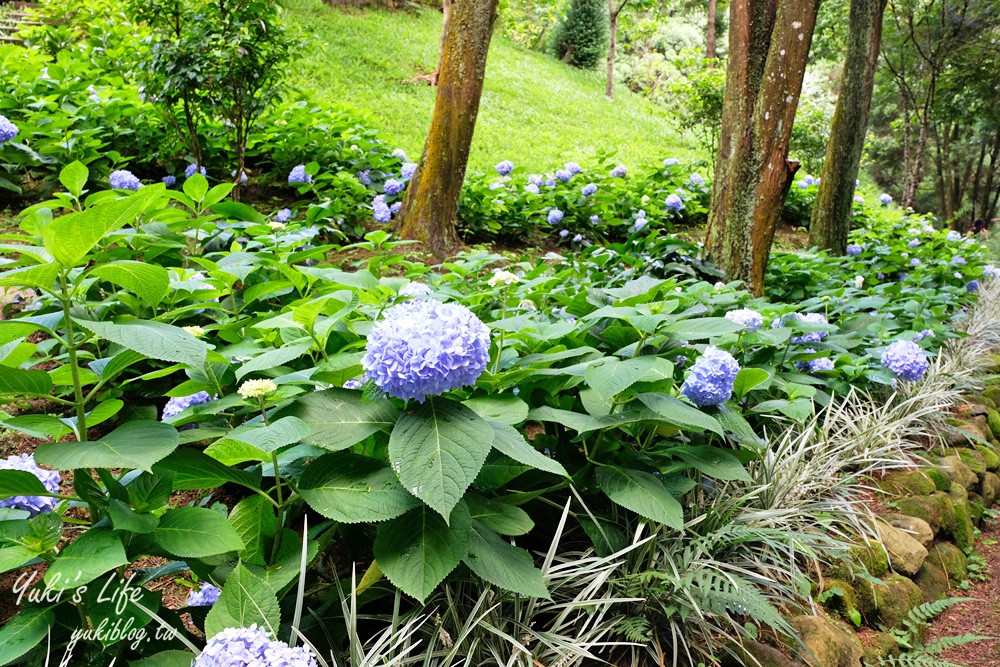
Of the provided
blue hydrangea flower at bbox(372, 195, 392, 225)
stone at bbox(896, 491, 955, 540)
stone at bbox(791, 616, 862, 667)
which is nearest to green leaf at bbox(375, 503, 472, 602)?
stone at bbox(791, 616, 862, 667)

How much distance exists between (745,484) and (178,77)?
13.5ft

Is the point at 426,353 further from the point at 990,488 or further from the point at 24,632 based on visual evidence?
the point at 990,488

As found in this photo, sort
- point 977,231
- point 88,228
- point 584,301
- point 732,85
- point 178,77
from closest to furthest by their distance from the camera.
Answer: point 88,228
point 584,301
point 178,77
point 732,85
point 977,231

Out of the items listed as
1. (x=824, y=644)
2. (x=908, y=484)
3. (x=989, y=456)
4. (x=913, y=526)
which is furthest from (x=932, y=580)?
(x=989, y=456)

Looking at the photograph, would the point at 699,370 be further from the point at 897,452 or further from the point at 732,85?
the point at 732,85

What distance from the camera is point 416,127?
10.6 metres

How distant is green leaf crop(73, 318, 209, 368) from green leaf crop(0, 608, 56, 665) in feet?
1.47

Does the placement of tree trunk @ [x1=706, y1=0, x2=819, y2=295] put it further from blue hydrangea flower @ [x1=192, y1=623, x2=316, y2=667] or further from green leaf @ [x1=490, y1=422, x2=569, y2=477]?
blue hydrangea flower @ [x1=192, y1=623, x2=316, y2=667]

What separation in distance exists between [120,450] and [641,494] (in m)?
1.08

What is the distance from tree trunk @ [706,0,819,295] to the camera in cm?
424

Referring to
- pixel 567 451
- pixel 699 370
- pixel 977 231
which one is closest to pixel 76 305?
pixel 567 451

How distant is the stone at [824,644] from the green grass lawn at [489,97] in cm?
740

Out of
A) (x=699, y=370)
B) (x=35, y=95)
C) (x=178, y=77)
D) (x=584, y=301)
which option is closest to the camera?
(x=699, y=370)

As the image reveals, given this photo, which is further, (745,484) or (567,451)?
(745,484)
